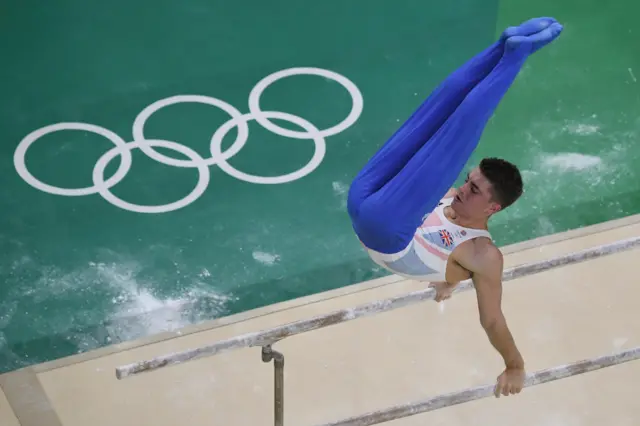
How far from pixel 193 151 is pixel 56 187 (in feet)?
2.82

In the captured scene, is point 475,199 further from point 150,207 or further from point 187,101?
point 187,101

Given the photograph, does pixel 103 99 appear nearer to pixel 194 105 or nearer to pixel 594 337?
pixel 194 105

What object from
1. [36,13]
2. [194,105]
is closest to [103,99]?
[194,105]

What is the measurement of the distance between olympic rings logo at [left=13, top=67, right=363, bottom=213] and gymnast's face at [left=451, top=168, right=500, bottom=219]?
9.38ft

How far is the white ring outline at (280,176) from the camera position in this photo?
7.17m

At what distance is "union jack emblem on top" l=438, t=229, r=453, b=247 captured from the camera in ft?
14.4

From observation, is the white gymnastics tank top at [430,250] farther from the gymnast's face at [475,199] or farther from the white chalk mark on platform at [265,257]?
the white chalk mark on platform at [265,257]

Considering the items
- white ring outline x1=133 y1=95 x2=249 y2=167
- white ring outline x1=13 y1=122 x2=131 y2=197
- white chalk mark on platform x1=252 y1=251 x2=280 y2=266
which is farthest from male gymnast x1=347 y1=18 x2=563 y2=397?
white ring outline x1=13 y1=122 x2=131 y2=197

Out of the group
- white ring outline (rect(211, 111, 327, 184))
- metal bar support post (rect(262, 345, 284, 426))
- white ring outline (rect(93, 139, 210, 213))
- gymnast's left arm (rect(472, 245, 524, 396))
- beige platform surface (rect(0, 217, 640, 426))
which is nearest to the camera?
gymnast's left arm (rect(472, 245, 524, 396))

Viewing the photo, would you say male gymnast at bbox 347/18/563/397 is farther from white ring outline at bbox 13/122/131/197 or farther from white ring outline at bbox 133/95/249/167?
white ring outline at bbox 13/122/131/197

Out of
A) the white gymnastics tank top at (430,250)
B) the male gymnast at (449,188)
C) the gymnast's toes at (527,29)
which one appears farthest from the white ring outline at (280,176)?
the gymnast's toes at (527,29)

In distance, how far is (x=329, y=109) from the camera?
25.0 ft

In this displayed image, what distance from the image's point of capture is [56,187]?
23.3 ft

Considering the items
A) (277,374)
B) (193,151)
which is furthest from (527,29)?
(193,151)
